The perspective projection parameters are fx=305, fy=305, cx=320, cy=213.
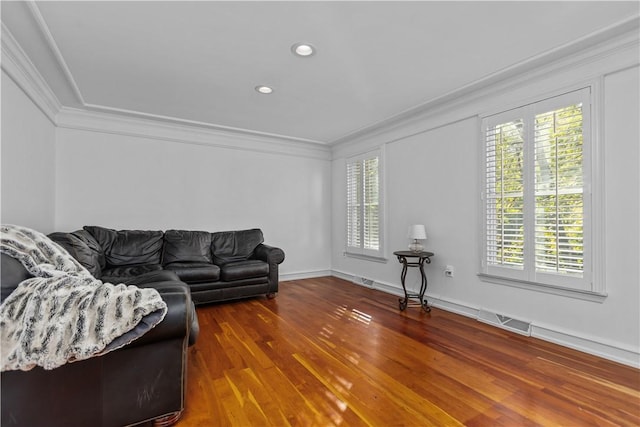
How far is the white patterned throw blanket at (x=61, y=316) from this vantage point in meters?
1.26

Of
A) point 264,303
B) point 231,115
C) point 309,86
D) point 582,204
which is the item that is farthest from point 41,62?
point 582,204

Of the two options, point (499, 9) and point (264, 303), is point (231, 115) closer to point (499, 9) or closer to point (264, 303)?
point (264, 303)

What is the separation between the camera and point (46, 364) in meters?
1.27

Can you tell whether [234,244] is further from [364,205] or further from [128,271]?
[364,205]

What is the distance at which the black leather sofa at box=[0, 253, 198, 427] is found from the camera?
4.45 ft

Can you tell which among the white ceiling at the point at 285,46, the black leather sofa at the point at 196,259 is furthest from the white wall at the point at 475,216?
the black leather sofa at the point at 196,259

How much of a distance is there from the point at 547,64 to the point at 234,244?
424cm

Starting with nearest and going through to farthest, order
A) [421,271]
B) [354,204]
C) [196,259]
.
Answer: [421,271] → [196,259] → [354,204]

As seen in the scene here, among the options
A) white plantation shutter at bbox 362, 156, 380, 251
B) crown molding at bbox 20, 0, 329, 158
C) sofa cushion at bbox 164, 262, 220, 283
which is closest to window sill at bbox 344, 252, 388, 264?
white plantation shutter at bbox 362, 156, 380, 251

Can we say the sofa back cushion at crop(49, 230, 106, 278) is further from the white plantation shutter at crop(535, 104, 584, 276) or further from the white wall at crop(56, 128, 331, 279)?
the white plantation shutter at crop(535, 104, 584, 276)

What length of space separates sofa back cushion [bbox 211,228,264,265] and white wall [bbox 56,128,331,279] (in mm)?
367

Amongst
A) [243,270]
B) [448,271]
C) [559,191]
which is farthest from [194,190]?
[559,191]

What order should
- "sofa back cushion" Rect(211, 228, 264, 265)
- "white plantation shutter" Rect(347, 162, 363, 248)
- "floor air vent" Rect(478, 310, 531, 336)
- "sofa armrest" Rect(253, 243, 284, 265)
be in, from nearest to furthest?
"floor air vent" Rect(478, 310, 531, 336) → "sofa armrest" Rect(253, 243, 284, 265) → "sofa back cushion" Rect(211, 228, 264, 265) → "white plantation shutter" Rect(347, 162, 363, 248)

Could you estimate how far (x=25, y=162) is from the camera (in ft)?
9.53
